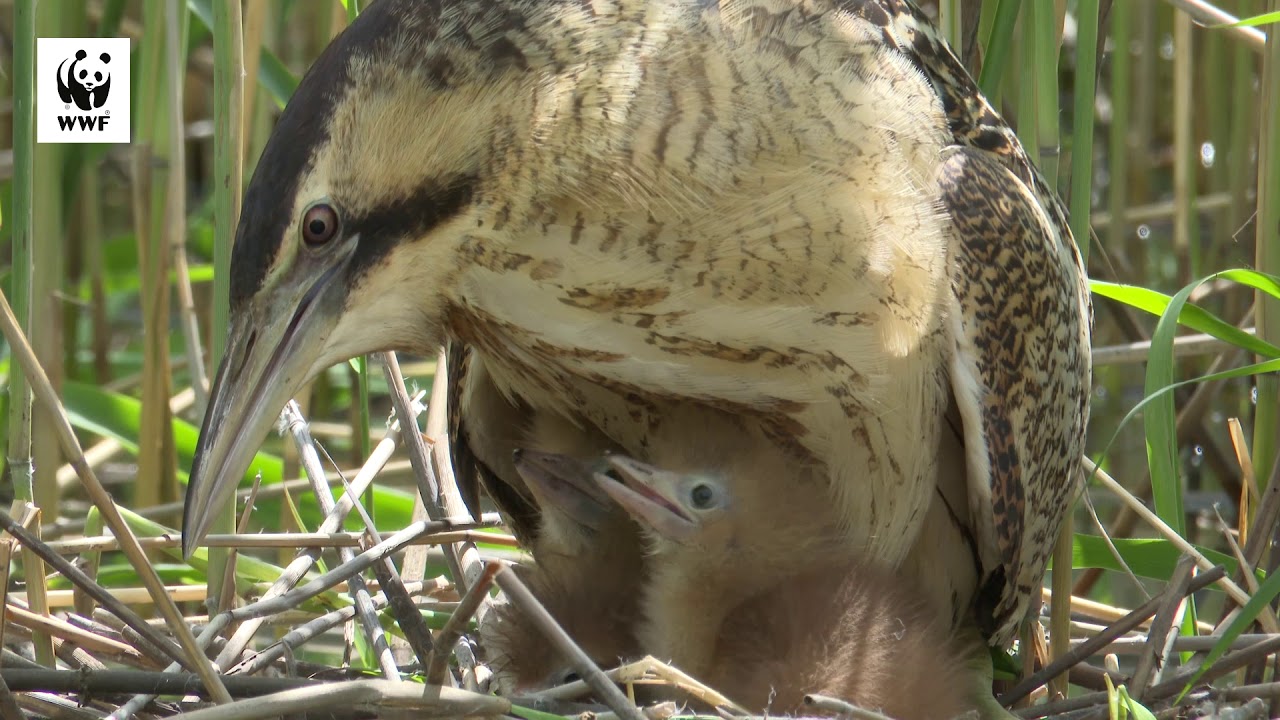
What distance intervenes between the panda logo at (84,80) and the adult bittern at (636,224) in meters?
1.10

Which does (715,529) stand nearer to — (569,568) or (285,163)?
(569,568)

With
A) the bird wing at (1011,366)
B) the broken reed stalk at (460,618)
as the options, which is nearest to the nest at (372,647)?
the broken reed stalk at (460,618)

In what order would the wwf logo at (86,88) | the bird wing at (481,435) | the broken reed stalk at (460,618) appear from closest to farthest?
the broken reed stalk at (460,618), the bird wing at (481,435), the wwf logo at (86,88)

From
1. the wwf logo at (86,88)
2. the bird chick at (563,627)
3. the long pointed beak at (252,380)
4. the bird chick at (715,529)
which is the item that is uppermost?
the wwf logo at (86,88)

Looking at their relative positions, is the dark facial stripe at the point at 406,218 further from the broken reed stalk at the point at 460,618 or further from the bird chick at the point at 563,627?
the bird chick at the point at 563,627

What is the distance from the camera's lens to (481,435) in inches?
121

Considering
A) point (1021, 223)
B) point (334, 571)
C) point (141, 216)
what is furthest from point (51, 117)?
point (1021, 223)

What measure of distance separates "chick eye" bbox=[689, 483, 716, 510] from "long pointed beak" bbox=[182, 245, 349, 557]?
2.23ft

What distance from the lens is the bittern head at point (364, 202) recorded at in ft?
7.34

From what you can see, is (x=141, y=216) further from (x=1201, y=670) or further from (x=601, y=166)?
(x=1201, y=670)

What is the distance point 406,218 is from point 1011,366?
1127 millimetres

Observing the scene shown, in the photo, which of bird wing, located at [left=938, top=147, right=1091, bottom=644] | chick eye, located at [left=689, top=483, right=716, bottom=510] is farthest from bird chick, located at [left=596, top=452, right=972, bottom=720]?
bird wing, located at [left=938, top=147, right=1091, bottom=644]

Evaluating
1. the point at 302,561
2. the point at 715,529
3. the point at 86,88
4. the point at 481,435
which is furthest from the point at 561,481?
the point at 86,88

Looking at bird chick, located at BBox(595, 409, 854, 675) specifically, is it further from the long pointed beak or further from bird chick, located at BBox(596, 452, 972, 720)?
the long pointed beak
